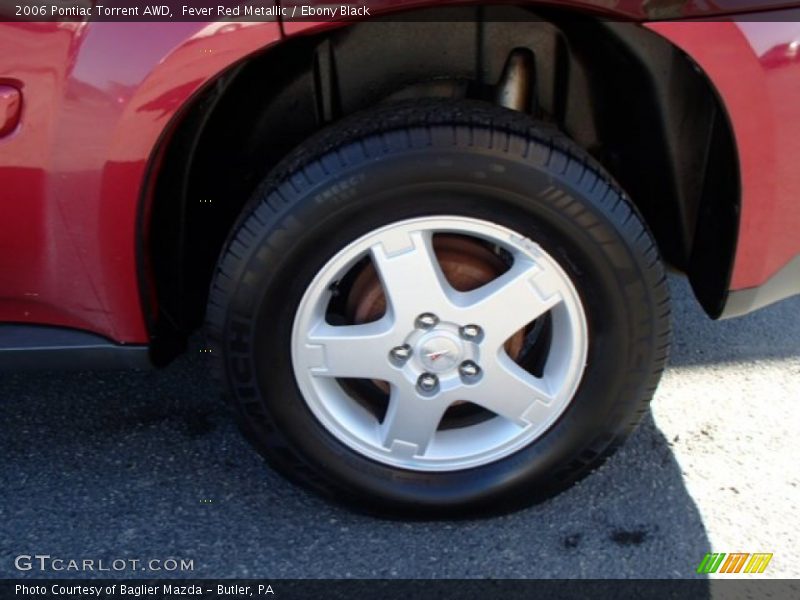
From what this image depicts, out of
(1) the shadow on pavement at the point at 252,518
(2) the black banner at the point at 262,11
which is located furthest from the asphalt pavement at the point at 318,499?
(2) the black banner at the point at 262,11

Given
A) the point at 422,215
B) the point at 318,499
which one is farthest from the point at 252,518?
the point at 422,215

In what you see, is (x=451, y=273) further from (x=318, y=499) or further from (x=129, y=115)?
(x=129, y=115)

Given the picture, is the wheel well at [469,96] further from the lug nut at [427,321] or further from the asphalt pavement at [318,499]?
the lug nut at [427,321]

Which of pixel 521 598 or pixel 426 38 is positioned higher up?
pixel 426 38

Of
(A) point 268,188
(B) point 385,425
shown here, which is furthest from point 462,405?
(A) point 268,188

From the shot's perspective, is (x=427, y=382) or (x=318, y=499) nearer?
(x=427, y=382)

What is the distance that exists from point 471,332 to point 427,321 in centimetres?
10

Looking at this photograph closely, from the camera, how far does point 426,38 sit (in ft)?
6.50

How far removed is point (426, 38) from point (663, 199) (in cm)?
66

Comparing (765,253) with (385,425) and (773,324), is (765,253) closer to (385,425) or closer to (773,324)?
(385,425)

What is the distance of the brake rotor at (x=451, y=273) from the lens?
194cm

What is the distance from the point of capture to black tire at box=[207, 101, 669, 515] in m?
1.73

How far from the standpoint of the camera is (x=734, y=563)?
1914 mm

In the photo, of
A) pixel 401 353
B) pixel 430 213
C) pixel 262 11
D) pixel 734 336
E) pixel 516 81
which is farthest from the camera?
pixel 734 336
